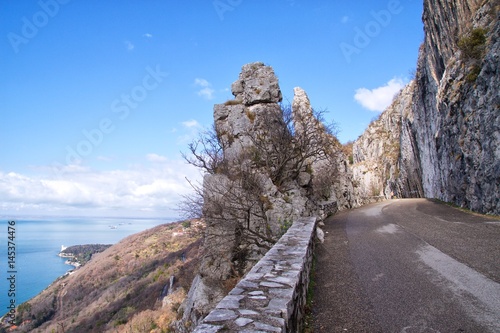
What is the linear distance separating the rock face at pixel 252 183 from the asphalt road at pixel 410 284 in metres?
6.25

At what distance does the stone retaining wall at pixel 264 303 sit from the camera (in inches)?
113

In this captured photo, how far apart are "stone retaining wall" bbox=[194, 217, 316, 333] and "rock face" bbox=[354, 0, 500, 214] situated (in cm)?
1423

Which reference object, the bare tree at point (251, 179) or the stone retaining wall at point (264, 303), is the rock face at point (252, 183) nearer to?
the bare tree at point (251, 179)

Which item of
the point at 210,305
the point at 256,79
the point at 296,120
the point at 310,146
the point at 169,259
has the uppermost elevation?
the point at 256,79

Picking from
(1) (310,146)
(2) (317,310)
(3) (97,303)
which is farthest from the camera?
(3) (97,303)

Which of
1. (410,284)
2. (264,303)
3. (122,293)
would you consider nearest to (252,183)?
(410,284)

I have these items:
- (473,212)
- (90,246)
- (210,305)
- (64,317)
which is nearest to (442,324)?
(210,305)

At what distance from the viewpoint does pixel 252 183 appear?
16.9m

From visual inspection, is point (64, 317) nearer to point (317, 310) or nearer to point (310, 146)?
point (310, 146)

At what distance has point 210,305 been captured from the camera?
1570cm

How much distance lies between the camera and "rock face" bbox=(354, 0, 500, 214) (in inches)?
592

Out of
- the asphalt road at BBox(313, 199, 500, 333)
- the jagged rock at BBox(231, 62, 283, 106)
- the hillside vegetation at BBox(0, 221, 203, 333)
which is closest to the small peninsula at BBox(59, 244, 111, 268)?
the hillside vegetation at BBox(0, 221, 203, 333)

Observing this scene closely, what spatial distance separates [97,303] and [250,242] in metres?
64.7

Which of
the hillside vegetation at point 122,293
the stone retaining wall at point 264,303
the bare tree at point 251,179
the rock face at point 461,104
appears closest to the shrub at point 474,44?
the rock face at point 461,104
